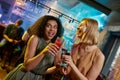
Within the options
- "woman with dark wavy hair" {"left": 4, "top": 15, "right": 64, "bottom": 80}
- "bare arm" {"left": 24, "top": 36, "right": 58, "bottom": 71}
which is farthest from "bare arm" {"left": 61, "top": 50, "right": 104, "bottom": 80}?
"woman with dark wavy hair" {"left": 4, "top": 15, "right": 64, "bottom": 80}

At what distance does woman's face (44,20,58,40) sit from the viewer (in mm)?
2168

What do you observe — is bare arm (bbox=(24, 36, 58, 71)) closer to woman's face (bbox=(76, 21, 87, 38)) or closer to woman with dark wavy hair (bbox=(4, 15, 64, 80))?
woman with dark wavy hair (bbox=(4, 15, 64, 80))

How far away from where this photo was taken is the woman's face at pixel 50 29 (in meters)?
2.17

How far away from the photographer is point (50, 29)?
2.17m

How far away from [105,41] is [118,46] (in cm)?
55

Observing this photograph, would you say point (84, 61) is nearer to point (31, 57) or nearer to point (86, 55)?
point (86, 55)

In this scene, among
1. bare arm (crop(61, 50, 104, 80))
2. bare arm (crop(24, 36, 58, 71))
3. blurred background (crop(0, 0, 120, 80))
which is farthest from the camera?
blurred background (crop(0, 0, 120, 80))

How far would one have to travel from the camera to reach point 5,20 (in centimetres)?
1004

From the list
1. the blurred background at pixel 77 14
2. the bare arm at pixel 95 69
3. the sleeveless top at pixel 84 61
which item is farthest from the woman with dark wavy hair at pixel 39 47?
the blurred background at pixel 77 14

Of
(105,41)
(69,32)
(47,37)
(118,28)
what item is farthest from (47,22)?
(69,32)

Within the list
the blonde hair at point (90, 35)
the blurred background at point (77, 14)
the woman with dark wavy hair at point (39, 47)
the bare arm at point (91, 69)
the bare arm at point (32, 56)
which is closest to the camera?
the bare arm at point (91, 69)

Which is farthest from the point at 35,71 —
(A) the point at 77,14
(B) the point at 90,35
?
(A) the point at 77,14

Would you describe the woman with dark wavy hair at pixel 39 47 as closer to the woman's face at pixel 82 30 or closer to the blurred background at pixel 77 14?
the woman's face at pixel 82 30

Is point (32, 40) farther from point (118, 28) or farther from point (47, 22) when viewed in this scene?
point (118, 28)
